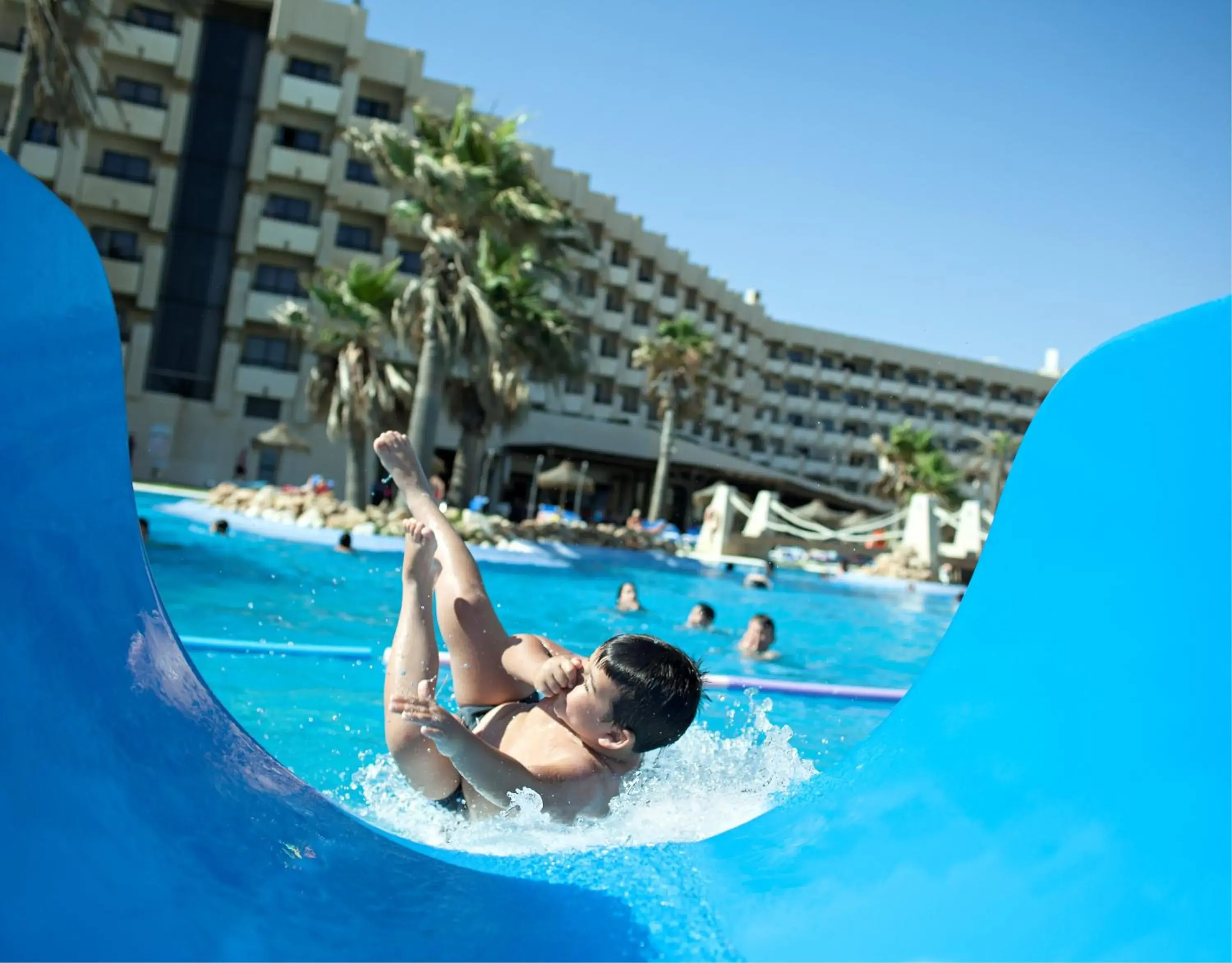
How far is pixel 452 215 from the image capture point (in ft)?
61.3

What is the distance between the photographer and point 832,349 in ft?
183

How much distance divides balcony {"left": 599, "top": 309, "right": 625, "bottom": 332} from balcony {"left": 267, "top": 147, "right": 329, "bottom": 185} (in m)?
12.8

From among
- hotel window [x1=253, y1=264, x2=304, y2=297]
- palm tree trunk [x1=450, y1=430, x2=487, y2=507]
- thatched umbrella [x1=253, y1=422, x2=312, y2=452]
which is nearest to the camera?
palm tree trunk [x1=450, y1=430, x2=487, y2=507]

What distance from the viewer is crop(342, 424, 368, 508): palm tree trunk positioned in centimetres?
2103

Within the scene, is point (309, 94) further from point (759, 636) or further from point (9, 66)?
point (759, 636)

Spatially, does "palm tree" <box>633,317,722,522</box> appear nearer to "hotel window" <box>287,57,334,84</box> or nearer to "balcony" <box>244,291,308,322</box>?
"balcony" <box>244,291,308,322</box>

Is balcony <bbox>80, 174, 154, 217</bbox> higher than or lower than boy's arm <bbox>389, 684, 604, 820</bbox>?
higher

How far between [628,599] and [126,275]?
27.5 m

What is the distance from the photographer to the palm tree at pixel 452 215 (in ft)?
60.2

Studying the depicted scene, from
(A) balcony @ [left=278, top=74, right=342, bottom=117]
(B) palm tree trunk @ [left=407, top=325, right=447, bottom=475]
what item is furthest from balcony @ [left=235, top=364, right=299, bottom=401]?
(B) palm tree trunk @ [left=407, top=325, right=447, bottom=475]

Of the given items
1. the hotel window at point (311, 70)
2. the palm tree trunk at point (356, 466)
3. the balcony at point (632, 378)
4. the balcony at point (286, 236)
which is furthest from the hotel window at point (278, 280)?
the palm tree trunk at point (356, 466)

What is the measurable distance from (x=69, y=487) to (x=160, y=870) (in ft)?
2.66

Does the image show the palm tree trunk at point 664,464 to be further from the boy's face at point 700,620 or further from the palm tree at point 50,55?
the boy's face at point 700,620

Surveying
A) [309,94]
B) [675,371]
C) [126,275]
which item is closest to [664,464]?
[675,371]
